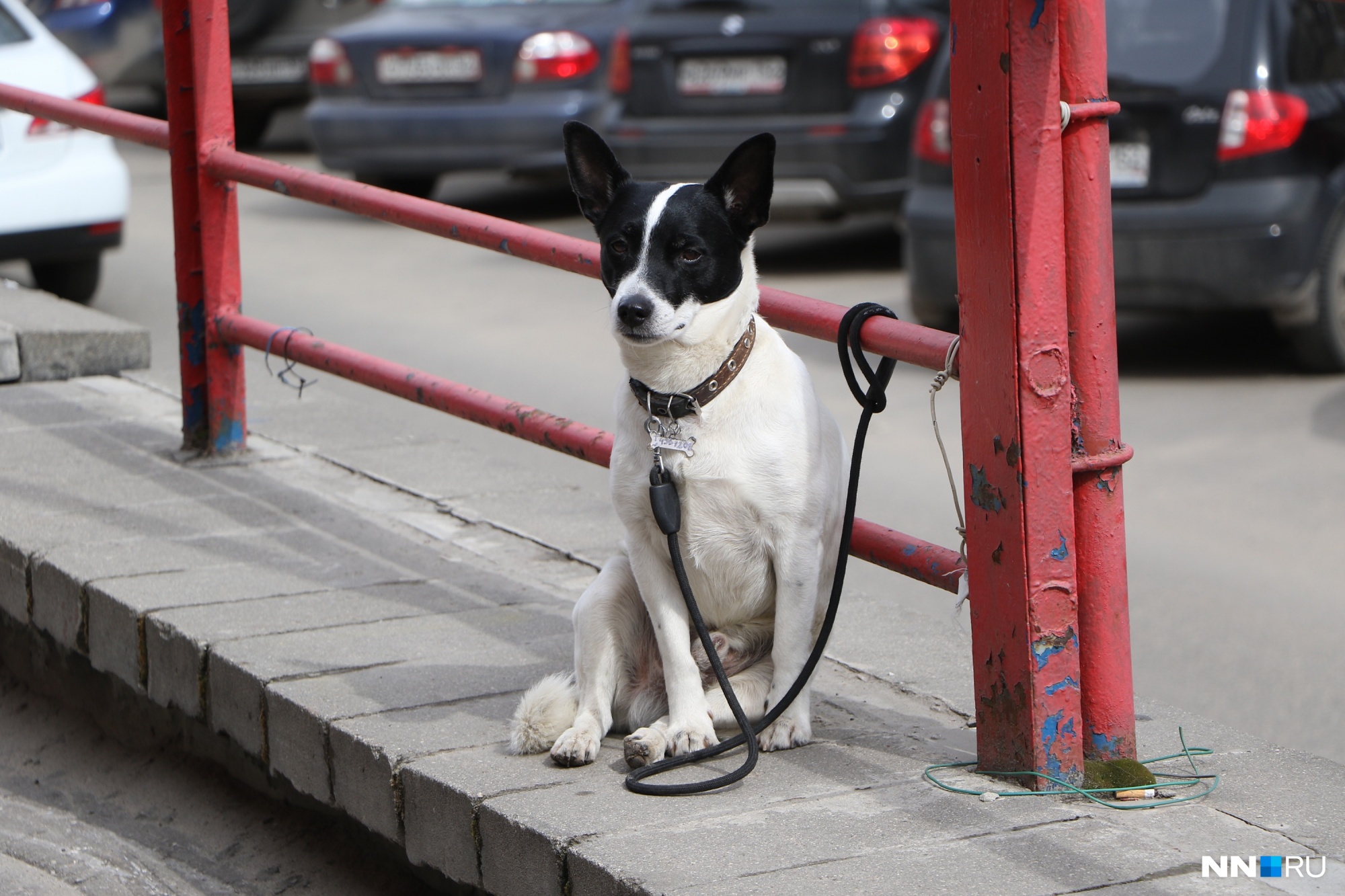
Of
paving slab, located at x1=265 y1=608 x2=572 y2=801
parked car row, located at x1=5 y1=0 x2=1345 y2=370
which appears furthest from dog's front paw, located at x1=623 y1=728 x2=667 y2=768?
parked car row, located at x1=5 y1=0 x2=1345 y2=370

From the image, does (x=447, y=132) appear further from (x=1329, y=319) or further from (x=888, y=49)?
(x=1329, y=319)

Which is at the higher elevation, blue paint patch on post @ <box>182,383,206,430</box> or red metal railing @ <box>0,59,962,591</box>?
red metal railing @ <box>0,59,962,591</box>

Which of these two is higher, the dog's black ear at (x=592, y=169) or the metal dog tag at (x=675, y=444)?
the dog's black ear at (x=592, y=169)

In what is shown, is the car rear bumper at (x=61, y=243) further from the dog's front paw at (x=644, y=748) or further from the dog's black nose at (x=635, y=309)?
the dog's front paw at (x=644, y=748)

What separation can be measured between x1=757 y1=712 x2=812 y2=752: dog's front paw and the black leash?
23 millimetres

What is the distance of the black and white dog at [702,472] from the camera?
2.90 meters

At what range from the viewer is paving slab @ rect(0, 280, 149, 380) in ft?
19.3

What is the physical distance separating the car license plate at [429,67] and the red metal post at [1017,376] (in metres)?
8.70

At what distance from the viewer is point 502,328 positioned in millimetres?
8578

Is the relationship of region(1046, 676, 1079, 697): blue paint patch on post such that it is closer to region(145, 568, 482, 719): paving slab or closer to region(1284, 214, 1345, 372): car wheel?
region(145, 568, 482, 719): paving slab

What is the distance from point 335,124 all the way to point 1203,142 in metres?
6.36

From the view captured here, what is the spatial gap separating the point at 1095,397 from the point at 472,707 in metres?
1.30

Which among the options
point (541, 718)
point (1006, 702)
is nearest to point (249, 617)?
point (541, 718)

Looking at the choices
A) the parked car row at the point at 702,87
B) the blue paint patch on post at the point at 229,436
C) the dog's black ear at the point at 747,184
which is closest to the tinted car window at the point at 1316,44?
the parked car row at the point at 702,87
